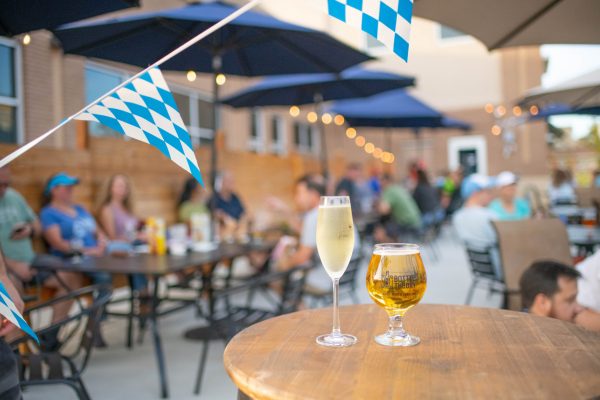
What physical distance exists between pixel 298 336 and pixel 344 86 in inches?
200

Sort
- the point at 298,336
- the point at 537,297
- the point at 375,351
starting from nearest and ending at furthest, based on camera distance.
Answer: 1. the point at 375,351
2. the point at 298,336
3. the point at 537,297

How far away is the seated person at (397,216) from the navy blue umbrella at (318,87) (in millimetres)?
1836

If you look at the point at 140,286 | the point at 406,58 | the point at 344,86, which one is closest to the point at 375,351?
the point at 406,58

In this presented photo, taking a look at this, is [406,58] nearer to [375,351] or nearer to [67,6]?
A: [375,351]

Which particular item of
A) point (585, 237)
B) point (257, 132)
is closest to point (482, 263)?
point (585, 237)

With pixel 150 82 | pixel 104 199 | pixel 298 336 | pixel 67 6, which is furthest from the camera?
pixel 104 199

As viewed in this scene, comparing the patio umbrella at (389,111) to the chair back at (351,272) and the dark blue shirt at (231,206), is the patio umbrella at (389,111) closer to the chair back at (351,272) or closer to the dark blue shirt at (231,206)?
the dark blue shirt at (231,206)

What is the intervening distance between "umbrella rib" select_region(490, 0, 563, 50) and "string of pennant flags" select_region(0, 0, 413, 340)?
203 centimetres

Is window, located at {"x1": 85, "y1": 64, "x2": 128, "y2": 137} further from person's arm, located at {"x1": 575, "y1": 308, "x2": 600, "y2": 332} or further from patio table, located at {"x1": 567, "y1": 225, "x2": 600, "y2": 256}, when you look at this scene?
person's arm, located at {"x1": 575, "y1": 308, "x2": 600, "y2": 332}

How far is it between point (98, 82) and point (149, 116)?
21.3ft

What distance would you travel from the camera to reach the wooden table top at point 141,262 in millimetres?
3115

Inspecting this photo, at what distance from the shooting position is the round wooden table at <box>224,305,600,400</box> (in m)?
0.95

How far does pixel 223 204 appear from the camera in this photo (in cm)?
643

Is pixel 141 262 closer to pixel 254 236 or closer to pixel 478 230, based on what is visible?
pixel 254 236
